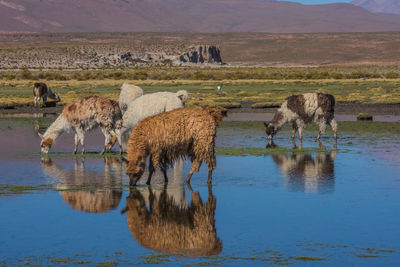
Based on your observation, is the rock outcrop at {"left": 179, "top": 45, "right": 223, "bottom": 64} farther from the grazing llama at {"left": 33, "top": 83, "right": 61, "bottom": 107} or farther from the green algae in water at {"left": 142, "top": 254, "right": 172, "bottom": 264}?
the green algae in water at {"left": 142, "top": 254, "right": 172, "bottom": 264}

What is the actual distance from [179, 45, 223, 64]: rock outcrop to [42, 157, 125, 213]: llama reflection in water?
4204 inches

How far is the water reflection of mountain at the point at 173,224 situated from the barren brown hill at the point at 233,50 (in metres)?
98.0

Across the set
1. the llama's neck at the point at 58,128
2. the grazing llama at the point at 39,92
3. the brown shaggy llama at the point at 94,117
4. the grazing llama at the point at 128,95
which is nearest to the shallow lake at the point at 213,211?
the llama's neck at the point at 58,128

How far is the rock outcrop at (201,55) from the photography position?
401 feet

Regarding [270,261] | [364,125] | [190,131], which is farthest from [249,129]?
[270,261]

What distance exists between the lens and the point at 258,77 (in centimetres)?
Answer: 6962

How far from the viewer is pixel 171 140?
1210cm

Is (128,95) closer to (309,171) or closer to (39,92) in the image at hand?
(309,171)

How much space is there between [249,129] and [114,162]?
923 centimetres

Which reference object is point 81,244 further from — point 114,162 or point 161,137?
point 114,162

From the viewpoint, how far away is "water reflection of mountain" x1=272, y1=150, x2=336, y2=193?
12.7 meters

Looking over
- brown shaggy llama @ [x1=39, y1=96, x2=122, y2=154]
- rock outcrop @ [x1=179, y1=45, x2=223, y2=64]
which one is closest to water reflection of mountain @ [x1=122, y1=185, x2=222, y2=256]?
brown shaggy llama @ [x1=39, y1=96, x2=122, y2=154]

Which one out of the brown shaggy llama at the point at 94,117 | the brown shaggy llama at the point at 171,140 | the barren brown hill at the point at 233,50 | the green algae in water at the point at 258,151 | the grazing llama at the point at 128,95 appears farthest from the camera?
the barren brown hill at the point at 233,50

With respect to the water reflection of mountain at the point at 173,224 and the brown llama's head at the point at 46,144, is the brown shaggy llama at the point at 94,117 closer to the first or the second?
the brown llama's head at the point at 46,144
